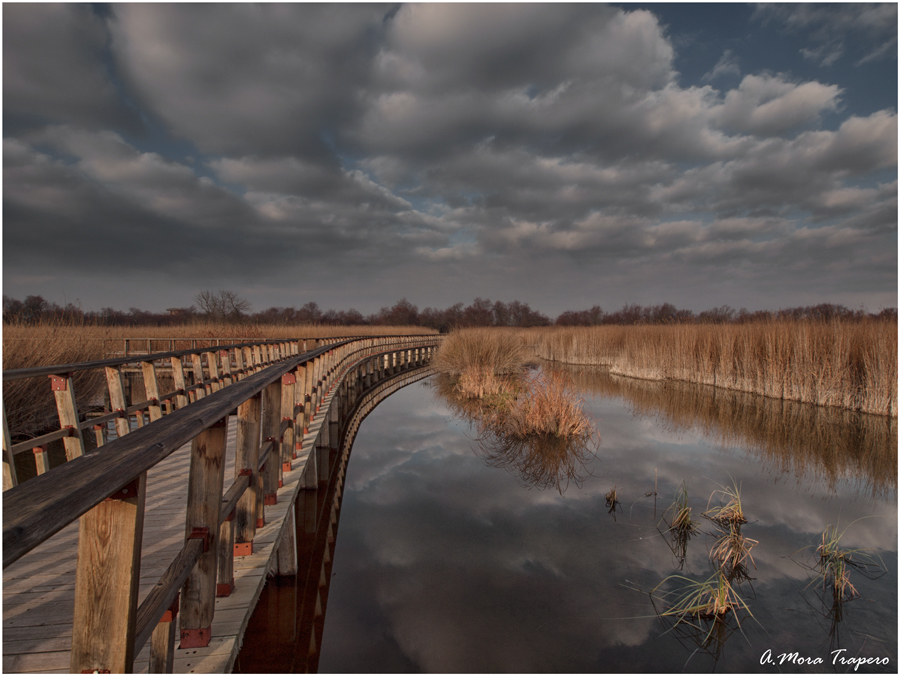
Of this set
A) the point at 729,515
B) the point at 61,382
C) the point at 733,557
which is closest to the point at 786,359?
the point at 729,515

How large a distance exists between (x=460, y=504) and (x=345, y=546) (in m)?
A: 1.98

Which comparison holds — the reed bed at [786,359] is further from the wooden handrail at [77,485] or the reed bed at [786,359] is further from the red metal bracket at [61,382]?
the red metal bracket at [61,382]

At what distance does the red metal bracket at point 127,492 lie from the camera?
4.13ft

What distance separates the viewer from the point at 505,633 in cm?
416

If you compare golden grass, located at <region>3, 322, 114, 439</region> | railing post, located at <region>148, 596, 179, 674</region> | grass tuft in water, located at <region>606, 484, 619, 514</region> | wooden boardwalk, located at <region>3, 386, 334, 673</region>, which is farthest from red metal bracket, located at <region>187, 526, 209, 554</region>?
golden grass, located at <region>3, 322, 114, 439</region>

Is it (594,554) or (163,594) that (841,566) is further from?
(163,594)

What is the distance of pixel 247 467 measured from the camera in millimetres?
2959

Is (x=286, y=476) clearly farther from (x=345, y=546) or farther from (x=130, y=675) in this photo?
(x=130, y=675)

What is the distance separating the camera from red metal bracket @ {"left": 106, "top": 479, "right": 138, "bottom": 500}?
1.26 metres

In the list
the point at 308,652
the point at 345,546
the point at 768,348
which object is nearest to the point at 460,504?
the point at 345,546

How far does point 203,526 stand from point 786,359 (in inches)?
634

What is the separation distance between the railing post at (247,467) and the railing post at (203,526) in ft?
2.11

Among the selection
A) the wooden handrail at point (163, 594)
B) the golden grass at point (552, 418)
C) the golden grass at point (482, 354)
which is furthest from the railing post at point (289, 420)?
the golden grass at point (482, 354)

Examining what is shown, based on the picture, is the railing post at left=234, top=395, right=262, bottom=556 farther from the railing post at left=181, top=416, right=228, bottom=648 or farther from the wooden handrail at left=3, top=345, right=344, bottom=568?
the wooden handrail at left=3, top=345, right=344, bottom=568
